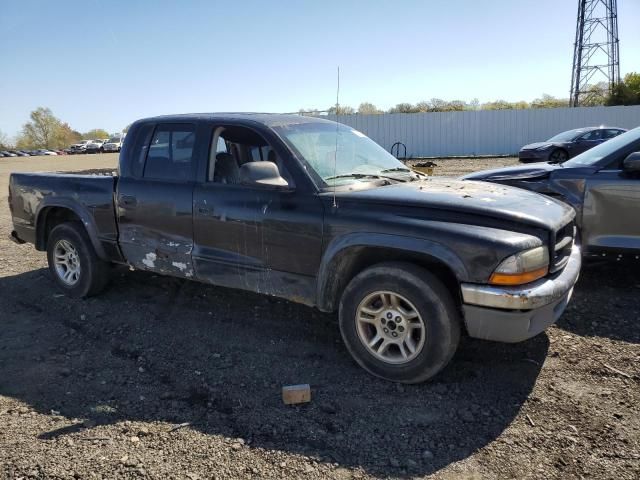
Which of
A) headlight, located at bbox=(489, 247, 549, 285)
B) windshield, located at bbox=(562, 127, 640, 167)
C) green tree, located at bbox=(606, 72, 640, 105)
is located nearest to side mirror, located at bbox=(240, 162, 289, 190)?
headlight, located at bbox=(489, 247, 549, 285)

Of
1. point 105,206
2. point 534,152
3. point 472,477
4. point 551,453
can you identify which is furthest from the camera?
point 534,152

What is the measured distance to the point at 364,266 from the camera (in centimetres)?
385

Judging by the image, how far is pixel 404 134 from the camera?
29.9 m

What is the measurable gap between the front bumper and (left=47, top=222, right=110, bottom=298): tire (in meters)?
3.87

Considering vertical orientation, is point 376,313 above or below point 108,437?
above

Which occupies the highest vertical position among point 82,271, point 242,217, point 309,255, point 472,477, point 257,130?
point 257,130

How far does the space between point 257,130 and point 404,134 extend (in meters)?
26.7

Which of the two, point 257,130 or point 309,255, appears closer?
point 309,255

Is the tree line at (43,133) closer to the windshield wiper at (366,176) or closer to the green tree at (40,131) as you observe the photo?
the green tree at (40,131)

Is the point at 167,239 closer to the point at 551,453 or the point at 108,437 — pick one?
the point at 108,437

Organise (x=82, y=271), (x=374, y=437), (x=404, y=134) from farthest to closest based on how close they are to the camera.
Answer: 1. (x=404, y=134)
2. (x=82, y=271)
3. (x=374, y=437)

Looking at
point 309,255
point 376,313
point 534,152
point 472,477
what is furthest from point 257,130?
point 534,152

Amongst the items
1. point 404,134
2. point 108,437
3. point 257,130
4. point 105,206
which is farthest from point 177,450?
point 404,134

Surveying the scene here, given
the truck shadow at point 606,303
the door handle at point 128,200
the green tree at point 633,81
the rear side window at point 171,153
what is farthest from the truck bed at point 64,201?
the green tree at point 633,81
